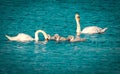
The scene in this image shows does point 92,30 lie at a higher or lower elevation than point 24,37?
higher

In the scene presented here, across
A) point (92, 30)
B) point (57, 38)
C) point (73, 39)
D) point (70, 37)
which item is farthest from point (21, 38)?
point (92, 30)

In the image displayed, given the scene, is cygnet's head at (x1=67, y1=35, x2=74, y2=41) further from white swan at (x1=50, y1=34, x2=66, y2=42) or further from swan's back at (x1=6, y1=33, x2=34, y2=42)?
swan's back at (x1=6, y1=33, x2=34, y2=42)

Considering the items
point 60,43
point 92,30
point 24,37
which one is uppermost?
point 92,30

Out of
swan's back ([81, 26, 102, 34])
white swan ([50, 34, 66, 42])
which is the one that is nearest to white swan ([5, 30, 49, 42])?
white swan ([50, 34, 66, 42])

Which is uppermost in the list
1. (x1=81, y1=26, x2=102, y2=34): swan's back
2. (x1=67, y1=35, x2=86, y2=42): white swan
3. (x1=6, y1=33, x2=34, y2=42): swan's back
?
(x1=81, y1=26, x2=102, y2=34): swan's back

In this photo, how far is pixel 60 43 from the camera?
2575 cm

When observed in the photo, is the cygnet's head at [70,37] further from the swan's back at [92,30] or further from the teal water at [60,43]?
the swan's back at [92,30]

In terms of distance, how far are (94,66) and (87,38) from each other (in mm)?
4812

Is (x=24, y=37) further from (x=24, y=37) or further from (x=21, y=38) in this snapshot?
(x=21, y=38)

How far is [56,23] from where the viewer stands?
3000 centimetres

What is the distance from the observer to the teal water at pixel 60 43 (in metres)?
22.1

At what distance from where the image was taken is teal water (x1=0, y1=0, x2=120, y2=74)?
72.5ft

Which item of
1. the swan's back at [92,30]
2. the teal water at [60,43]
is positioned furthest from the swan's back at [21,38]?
the swan's back at [92,30]

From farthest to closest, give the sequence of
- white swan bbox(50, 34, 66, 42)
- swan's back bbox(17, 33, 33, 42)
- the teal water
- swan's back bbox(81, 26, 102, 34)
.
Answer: swan's back bbox(81, 26, 102, 34), swan's back bbox(17, 33, 33, 42), white swan bbox(50, 34, 66, 42), the teal water
